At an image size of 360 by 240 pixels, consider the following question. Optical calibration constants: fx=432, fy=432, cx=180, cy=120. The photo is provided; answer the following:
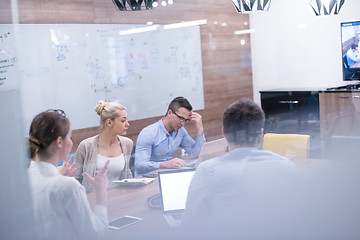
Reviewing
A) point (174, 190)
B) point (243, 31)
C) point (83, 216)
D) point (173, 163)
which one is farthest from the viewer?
point (243, 31)

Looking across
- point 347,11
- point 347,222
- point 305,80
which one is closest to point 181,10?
point 305,80

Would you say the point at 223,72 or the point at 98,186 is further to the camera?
the point at 223,72

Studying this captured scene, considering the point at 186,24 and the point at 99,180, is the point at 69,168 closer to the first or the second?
the point at 99,180

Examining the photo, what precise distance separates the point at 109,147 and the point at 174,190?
0.50m

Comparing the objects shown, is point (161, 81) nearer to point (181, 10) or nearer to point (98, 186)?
point (181, 10)

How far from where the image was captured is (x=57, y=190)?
1.20 meters

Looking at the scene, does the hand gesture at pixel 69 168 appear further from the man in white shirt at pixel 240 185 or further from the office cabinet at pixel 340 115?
the office cabinet at pixel 340 115

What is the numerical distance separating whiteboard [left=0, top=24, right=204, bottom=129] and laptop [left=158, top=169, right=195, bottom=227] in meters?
0.74

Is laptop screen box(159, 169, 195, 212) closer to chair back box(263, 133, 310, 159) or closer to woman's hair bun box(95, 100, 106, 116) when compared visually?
chair back box(263, 133, 310, 159)

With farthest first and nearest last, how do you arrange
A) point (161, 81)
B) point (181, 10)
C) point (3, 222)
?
point (181, 10), point (161, 81), point (3, 222)

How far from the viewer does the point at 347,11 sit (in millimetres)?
1427

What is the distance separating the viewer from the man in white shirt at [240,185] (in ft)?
3.69

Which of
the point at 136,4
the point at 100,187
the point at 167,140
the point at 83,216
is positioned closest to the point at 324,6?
the point at 136,4

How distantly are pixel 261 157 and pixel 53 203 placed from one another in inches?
23.2
